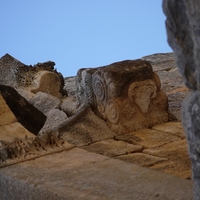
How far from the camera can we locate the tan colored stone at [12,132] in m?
3.79

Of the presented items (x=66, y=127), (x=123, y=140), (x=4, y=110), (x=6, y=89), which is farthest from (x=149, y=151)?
(x=6, y=89)

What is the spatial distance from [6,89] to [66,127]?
0.89 metres

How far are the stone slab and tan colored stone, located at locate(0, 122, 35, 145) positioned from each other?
538 millimetres

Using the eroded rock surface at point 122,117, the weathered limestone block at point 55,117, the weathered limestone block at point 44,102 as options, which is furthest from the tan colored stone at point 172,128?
the weathered limestone block at point 44,102

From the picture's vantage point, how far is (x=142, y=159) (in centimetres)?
374

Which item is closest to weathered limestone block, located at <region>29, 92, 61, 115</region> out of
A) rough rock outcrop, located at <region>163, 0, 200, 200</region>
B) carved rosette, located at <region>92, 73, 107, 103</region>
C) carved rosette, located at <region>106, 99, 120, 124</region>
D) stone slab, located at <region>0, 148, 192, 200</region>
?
carved rosette, located at <region>92, 73, 107, 103</region>

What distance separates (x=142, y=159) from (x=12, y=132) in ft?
3.23

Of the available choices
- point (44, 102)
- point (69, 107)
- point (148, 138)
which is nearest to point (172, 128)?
point (148, 138)

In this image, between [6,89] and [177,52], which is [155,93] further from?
[177,52]

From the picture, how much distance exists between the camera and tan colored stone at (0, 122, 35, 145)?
3786 mm

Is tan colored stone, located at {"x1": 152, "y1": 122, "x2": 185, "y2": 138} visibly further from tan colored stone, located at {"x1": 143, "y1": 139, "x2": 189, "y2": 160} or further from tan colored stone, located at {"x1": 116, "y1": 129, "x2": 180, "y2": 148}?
tan colored stone, located at {"x1": 143, "y1": 139, "x2": 189, "y2": 160}

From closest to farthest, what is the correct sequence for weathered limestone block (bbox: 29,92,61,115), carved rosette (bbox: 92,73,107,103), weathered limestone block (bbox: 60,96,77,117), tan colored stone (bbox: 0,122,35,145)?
tan colored stone (bbox: 0,122,35,145)
carved rosette (bbox: 92,73,107,103)
weathered limestone block (bbox: 60,96,77,117)
weathered limestone block (bbox: 29,92,61,115)

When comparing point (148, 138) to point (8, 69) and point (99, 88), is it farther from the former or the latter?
point (8, 69)

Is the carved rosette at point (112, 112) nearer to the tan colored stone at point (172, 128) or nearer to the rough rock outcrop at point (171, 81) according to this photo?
the tan colored stone at point (172, 128)
